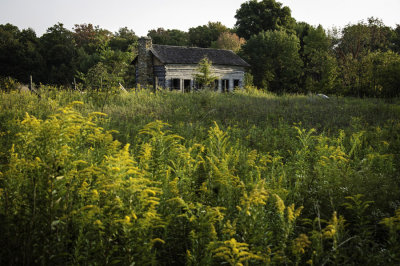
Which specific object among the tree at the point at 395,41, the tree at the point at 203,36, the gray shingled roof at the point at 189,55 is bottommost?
the gray shingled roof at the point at 189,55

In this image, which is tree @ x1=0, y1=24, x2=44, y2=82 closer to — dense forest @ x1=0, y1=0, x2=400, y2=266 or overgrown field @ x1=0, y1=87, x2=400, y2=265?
dense forest @ x1=0, y1=0, x2=400, y2=266

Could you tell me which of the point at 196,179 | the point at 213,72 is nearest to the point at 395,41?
the point at 213,72

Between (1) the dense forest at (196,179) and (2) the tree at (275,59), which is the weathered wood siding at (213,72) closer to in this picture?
(2) the tree at (275,59)

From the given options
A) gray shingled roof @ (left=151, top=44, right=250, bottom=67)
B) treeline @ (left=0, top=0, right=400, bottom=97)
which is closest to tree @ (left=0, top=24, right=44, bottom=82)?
treeline @ (left=0, top=0, right=400, bottom=97)

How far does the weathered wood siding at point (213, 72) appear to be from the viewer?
24812 millimetres

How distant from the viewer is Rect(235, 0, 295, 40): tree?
1588 inches

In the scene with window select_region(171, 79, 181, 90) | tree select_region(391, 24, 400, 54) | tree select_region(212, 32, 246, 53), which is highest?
tree select_region(212, 32, 246, 53)

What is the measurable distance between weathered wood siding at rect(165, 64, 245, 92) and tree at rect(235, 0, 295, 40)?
1489 cm

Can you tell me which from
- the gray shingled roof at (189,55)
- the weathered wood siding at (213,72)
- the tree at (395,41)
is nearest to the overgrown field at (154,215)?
the weathered wood siding at (213,72)

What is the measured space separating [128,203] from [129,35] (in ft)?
179

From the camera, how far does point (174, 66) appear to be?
81.9 feet

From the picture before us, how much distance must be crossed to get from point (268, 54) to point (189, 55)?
36.9 ft

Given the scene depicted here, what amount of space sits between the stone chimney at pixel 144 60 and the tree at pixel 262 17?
71.8 feet

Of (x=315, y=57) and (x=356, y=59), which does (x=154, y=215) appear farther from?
(x=315, y=57)
